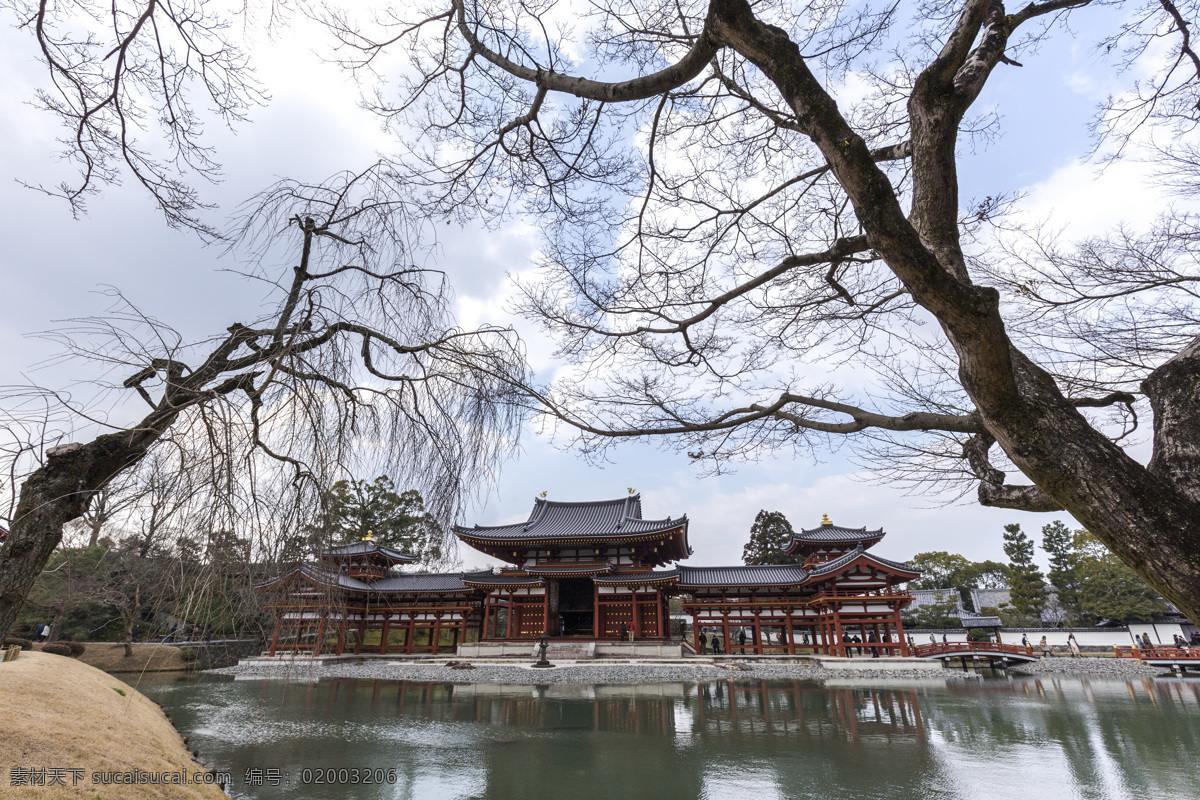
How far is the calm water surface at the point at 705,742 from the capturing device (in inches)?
213

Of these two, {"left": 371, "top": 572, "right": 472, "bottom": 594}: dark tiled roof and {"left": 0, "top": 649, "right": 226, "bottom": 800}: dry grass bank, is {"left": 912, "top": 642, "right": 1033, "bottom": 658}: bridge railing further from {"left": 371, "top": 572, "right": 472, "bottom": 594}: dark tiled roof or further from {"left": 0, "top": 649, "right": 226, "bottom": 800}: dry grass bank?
{"left": 0, "top": 649, "right": 226, "bottom": 800}: dry grass bank

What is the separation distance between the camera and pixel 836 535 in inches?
878

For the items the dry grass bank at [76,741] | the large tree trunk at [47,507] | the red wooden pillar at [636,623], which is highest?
the large tree trunk at [47,507]

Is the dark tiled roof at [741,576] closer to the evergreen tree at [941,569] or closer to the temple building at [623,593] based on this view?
the temple building at [623,593]

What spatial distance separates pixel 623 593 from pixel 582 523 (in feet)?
13.2

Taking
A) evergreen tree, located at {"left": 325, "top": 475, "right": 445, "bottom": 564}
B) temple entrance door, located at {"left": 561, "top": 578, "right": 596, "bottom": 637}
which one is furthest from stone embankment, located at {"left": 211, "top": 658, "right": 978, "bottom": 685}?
evergreen tree, located at {"left": 325, "top": 475, "right": 445, "bottom": 564}

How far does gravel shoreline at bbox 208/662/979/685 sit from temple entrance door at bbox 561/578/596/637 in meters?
4.86

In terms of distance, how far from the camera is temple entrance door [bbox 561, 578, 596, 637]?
69.6ft

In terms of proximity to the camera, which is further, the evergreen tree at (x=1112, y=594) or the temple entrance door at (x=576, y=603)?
the evergreen tree at (x=1112, y=594)

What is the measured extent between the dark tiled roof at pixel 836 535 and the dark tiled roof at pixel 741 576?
2.07 m

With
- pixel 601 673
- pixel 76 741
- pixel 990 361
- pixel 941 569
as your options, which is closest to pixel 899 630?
pixel 601 673

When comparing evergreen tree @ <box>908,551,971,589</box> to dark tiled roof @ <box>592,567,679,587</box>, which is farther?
evergreen tree @ <box>908,551,971,589</box>

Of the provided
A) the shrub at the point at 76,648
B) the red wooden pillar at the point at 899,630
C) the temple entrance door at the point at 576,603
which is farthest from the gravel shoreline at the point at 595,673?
the temple entrance door at the point at 576,603

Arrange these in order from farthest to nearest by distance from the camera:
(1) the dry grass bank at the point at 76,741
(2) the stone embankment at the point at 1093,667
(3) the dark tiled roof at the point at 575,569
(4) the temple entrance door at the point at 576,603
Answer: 1. (4) the temple entrance door at the point at 576,603
2. (3) the dark tiled roof at the point at 575,569
3. (2) the stone embankment at the point at 1093,667
4. (1) the dry grass bank at the point at 76,741
